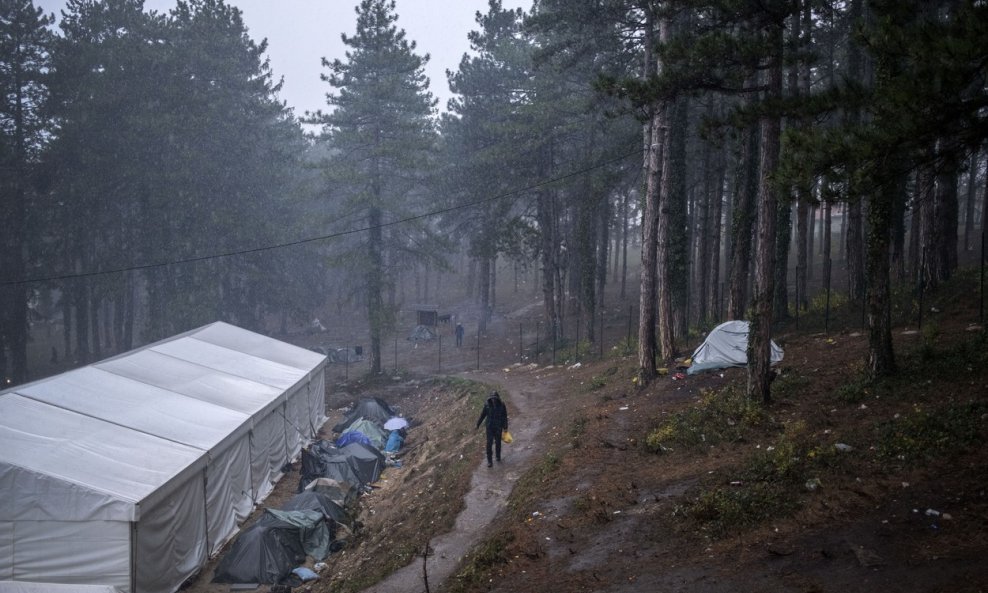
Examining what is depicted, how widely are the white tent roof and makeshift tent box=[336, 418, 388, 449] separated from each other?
2.64 m

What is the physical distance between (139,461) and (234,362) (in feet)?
35.2

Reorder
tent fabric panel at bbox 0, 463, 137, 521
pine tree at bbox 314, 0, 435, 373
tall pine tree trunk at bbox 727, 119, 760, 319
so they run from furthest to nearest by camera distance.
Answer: pine tree at bbox 314, 0, 435, 373 < tall pine tree trunk at bbox 727, 119, 760, 319 < tent fabric panel at bbox 0, 463, 137, 521

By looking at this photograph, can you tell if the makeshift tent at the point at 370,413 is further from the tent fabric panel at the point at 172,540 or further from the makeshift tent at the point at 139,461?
the tent fabric panel at the point at 172,540

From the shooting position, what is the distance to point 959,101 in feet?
25.3

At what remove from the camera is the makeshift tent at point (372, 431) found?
22.7 metres

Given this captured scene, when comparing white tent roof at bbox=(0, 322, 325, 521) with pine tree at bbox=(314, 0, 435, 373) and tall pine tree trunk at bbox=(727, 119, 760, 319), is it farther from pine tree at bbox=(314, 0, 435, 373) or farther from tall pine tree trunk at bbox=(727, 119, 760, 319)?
tall pine tree trunk at bbox=(727, 119, 760, 319)

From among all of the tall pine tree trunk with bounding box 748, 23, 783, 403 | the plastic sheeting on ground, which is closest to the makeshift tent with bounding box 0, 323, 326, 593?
the plastic sheeting on ground

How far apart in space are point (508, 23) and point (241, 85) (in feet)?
57.3

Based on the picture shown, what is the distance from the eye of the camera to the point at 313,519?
14.6m

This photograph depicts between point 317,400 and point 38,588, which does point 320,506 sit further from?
point 317,400

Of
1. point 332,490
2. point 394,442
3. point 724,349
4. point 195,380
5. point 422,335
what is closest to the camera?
point 724,349

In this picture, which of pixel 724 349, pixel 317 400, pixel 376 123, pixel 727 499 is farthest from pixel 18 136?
pixel 727 499

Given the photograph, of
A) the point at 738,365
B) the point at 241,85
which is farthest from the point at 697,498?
the point at 241,85

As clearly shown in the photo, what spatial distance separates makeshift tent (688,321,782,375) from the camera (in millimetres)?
16578
